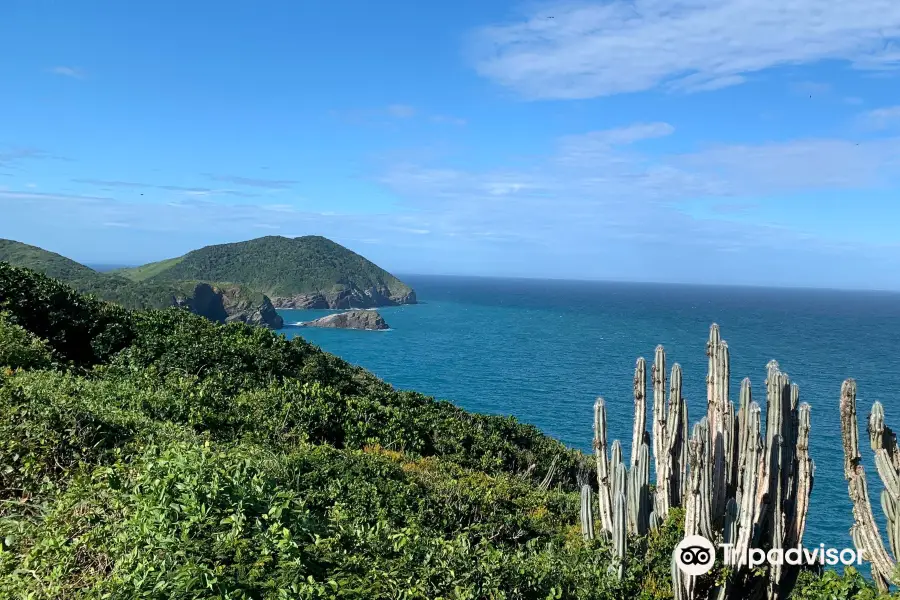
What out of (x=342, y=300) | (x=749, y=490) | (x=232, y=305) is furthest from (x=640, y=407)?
(x=342, y=300)

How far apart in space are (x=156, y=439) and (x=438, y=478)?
17.8ft

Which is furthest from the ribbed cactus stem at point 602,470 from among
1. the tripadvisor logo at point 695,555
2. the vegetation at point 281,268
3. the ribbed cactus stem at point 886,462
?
the vegetation at point 281,268

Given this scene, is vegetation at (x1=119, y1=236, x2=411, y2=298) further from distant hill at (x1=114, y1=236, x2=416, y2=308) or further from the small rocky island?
the small rocky island

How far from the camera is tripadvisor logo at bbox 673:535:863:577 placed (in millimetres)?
8234

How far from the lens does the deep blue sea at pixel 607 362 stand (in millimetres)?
38688

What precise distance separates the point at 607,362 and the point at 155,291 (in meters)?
65.7

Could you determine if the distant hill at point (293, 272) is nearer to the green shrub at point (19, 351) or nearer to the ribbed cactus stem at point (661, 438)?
the green shrub at point (19, 351)

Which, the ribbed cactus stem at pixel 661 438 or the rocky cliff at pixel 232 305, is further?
the rocky cliff at pixel 232 305

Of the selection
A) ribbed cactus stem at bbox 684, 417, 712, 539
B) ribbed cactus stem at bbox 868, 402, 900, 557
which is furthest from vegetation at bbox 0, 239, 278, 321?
ribbed cactus stem at bbox 868, 402, 900, 557

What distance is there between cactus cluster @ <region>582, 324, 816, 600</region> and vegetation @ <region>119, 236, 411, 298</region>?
453 ft

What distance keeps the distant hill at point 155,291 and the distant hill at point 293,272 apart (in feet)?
91.2

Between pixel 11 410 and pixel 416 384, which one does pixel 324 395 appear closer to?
pixel 11 410

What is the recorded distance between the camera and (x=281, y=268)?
159m

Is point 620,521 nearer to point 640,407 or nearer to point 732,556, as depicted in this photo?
point 732,556
